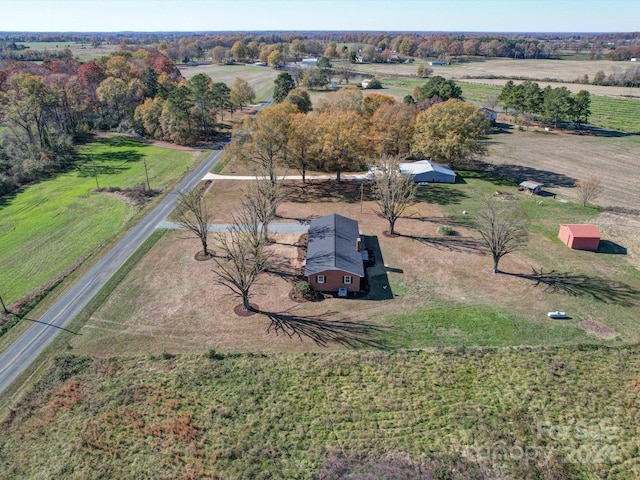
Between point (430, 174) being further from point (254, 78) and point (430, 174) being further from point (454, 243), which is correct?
point (254, 78)

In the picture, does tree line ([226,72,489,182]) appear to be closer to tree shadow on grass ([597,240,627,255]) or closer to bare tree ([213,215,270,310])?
bare tree ([213,215,270,310])

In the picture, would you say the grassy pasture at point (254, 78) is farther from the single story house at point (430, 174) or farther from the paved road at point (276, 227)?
the paved road at point (276, 227)

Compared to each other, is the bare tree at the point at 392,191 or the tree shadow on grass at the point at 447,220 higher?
the bare tree at the point at 392,191

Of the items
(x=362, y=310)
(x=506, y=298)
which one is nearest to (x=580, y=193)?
(x=506, y=298)

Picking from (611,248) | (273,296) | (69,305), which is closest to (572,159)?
(611,248)

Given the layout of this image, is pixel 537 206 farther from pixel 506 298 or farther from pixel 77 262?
pixel 77 262

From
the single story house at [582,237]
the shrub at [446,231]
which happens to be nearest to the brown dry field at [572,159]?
the single story house at [582,237]
